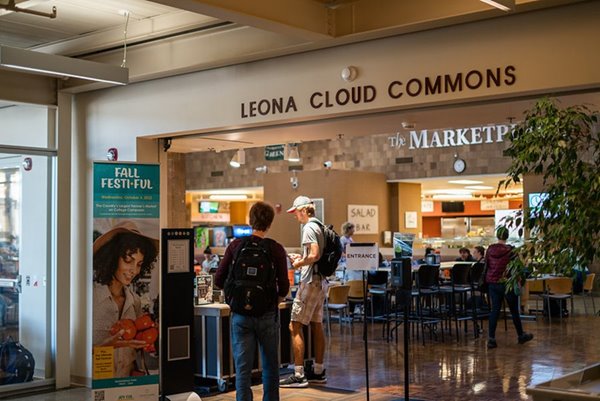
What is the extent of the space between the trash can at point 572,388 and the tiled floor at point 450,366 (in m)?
2.67

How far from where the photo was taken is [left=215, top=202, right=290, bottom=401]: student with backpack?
5555 millimetres

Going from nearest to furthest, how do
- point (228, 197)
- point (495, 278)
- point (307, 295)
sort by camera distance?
point (307, 295) → point (495, 278) → point (228, 197)

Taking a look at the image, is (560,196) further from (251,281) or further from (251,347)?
(251,347)

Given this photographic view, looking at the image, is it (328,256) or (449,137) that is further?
(449,137)

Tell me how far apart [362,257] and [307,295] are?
33.9 inches

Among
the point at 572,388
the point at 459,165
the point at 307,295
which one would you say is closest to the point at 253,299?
the point at 307,295

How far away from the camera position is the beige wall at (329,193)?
1652 cm

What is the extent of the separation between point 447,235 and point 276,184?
824 cm

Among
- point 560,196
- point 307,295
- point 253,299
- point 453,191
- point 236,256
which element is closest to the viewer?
point 560,196

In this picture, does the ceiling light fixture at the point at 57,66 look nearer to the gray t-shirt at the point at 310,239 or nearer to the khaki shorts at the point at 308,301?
the gray t-shirt at the point at 310,239

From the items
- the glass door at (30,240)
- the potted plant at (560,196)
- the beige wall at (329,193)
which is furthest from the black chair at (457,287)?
the potted plant at (560,196)

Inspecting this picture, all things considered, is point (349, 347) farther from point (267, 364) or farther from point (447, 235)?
point (447, 235)

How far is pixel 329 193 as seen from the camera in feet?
54.2

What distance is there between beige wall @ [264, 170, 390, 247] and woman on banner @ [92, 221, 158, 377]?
376 inches
